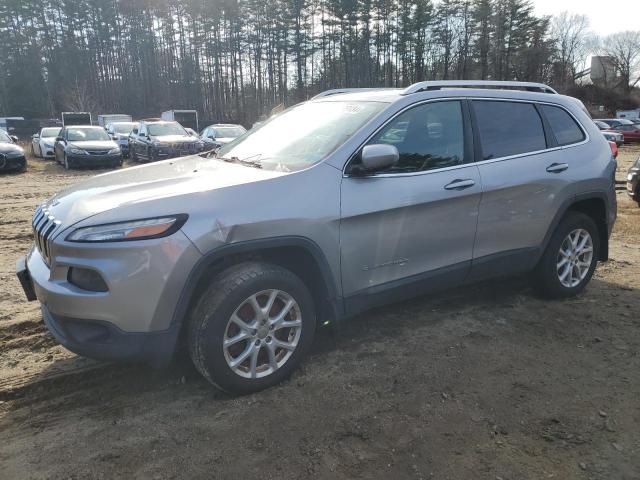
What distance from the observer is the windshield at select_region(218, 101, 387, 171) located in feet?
11.2

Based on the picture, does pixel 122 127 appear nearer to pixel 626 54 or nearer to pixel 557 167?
pixel 557 167

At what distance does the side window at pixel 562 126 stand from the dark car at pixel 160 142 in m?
14.9

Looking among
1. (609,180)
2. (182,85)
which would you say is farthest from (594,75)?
(609,180)

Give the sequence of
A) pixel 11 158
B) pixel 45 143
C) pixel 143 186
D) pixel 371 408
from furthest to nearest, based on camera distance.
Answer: pixel 45 143 < pixel 11 158 < pixel 143 186 < pixel 371 408

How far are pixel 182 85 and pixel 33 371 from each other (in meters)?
66.0

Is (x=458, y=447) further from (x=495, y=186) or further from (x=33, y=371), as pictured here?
(x=33, y=371)

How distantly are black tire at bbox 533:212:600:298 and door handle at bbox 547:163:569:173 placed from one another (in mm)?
472

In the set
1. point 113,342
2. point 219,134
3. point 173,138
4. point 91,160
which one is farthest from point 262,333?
point 219,134

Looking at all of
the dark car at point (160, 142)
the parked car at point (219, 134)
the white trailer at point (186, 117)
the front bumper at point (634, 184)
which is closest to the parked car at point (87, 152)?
the dark car at point (160, 142)

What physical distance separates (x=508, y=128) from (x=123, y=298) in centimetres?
322

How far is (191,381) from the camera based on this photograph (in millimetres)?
3297

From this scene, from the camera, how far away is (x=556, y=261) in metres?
4.53

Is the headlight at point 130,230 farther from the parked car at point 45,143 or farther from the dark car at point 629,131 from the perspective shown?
the dark car at point 629,131

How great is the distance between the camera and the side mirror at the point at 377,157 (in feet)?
10.3
